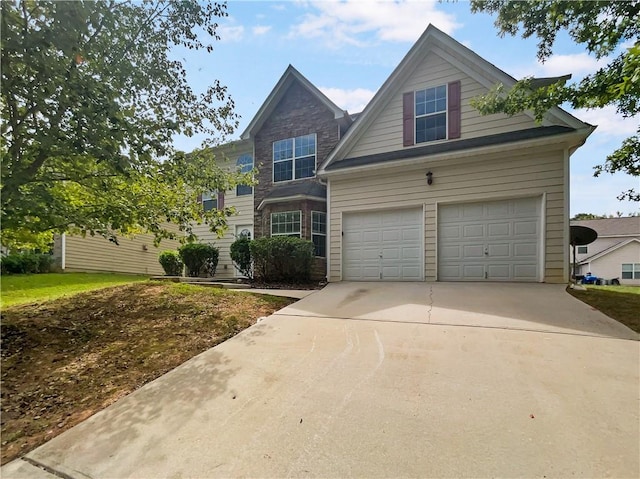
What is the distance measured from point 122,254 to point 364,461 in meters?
19.3

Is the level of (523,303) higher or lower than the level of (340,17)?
lower

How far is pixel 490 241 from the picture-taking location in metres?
8.97

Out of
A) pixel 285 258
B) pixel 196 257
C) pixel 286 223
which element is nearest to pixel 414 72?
pixel 286 223

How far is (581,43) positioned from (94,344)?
11.5 metres

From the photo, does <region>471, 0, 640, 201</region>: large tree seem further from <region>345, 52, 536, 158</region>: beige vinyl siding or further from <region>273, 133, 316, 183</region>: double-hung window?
<region>273, 133, 316, 183</region>: double-hung window

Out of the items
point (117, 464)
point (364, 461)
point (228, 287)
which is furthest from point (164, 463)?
point (228, 287)

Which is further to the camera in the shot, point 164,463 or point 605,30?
point 605,30

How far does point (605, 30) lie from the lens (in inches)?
279

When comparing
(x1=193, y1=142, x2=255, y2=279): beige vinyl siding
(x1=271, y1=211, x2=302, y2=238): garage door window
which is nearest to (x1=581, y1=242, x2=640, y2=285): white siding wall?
(x1=271, y1=211, x2=302, y2=238): garage door window

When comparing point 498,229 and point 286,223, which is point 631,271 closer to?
point 498,229

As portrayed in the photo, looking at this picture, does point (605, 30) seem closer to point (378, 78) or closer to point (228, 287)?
point (378, 78)

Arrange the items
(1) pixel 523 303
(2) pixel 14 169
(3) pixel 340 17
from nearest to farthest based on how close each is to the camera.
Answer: (2) pixel 14 169 → (1) pixel 523 303 → (3) pixel 340 17

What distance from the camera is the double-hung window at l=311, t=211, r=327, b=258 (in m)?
12.4

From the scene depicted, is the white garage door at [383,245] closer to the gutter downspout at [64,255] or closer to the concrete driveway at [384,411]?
the concrete driveway at [384,411]
